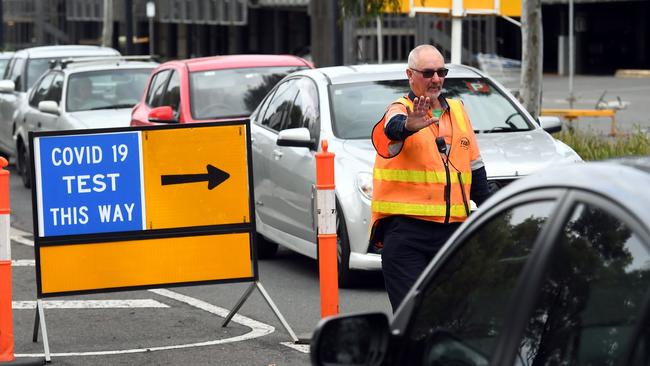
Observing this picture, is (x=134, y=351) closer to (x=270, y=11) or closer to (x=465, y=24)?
(x=465, y=24)

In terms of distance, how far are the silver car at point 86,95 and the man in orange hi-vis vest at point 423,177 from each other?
10456 mm

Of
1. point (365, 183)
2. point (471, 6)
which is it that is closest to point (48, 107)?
point (471, 6)

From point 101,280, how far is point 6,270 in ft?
2.60

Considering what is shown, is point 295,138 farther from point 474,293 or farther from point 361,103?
point 474,293

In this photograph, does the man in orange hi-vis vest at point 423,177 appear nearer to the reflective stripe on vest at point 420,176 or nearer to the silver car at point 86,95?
the reflective stripe on vest at point 420,176

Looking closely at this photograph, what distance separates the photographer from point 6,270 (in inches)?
315

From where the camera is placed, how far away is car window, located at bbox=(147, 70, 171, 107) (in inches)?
613

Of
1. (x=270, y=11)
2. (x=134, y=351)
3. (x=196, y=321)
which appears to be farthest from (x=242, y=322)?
(x=270, y=11)

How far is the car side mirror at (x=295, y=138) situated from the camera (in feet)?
34.8

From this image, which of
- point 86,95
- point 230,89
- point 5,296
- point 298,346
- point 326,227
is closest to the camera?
point 5,296

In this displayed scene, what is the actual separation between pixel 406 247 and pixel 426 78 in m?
0.79

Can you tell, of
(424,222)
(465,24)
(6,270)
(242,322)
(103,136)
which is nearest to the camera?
(424,222)

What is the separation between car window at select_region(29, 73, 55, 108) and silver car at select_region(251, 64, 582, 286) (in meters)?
7.53

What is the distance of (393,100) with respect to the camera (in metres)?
10.9
